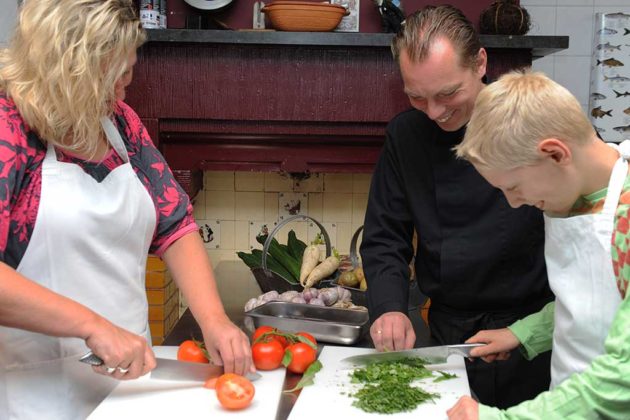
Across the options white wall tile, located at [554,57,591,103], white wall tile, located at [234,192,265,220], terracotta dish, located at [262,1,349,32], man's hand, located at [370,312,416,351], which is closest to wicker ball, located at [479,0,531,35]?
Result: white wall tile, located at [554,57,591,103]

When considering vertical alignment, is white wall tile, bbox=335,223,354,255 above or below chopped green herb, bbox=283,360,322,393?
below

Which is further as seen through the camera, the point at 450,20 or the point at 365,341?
the point at 365,341

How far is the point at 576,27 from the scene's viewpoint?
9.65 feet

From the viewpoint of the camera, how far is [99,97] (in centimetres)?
131

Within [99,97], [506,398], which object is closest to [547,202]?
[506,398]

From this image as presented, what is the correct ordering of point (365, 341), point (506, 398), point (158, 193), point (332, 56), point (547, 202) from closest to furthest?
point (547, 202) < point (158, 193) < point (506, 398) < point (365, 341) < point (332, 56)

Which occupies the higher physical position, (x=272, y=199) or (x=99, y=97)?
(x=99, y=97)

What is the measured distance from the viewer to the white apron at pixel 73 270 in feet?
4.40

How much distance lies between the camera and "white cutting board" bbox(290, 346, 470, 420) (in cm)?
129

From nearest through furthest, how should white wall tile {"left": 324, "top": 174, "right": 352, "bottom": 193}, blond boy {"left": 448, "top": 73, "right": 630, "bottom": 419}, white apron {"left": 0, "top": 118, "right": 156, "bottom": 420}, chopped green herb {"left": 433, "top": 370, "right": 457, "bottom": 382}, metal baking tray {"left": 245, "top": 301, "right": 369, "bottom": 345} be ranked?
blond boy {"left": 448, "top": 73, "right": 630, "bottom": 419} < white apron {"left": 0, "top": 118, "right": 156, "bottom": 420} < chopped green herb {"left": 433, "top": 370, "right": 457, "bottom": 382} < metal baking tray {"left": 245, "top": 301, "right": 369, "bottom": 345} < white wall tile {"left": 324, "top": 174, "right": 352, "bottom": 193}

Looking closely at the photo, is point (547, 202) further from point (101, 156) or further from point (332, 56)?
point (332, 56)

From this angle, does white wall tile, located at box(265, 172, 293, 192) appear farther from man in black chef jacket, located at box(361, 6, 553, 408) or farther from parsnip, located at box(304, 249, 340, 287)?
man in black chef jacket, located at box(361, 6, 553, 408)

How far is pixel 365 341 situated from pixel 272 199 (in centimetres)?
134

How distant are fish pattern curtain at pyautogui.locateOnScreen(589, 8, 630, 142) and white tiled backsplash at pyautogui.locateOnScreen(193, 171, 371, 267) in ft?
3.13
